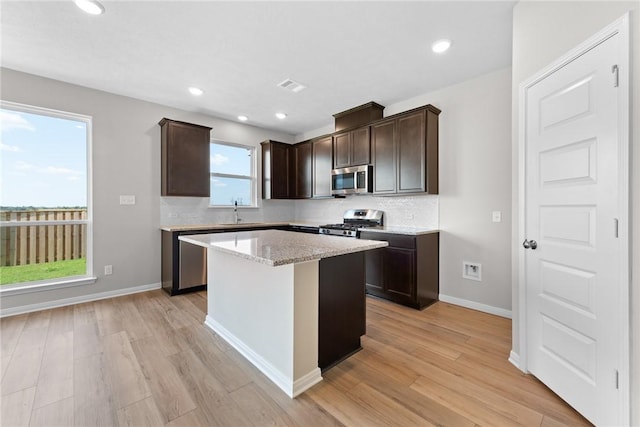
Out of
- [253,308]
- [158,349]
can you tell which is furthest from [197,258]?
[253,308]

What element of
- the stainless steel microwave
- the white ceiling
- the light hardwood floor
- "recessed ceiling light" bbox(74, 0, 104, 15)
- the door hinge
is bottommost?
the light hardwood floor

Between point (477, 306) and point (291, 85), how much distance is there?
3.42m

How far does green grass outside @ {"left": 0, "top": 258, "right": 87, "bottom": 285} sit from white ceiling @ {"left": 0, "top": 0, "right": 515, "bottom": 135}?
7.21 feet

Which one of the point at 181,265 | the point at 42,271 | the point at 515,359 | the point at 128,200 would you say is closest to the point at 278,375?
the point at 515,359

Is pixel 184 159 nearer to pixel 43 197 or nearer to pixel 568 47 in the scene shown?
pixel 43 197

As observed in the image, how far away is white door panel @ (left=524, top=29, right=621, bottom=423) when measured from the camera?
1.35m

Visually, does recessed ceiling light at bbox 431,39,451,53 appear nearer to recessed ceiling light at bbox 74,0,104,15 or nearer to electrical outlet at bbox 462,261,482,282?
electrical outlet at bbox 462,261,482,282

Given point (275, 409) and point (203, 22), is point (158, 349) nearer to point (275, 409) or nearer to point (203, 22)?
point (275, 409)

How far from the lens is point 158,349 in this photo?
7.24ft

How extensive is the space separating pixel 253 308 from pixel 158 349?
0.91m

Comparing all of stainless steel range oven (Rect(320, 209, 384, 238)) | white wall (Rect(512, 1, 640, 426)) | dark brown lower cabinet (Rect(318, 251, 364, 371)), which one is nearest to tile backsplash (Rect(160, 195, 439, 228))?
stainless steel range oven (Rect(320, 209, 384, 238))

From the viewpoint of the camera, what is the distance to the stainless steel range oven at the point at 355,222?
12.4 ft

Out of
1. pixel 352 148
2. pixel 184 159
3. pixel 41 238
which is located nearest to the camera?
pixel 41 238

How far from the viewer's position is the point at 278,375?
178cm
